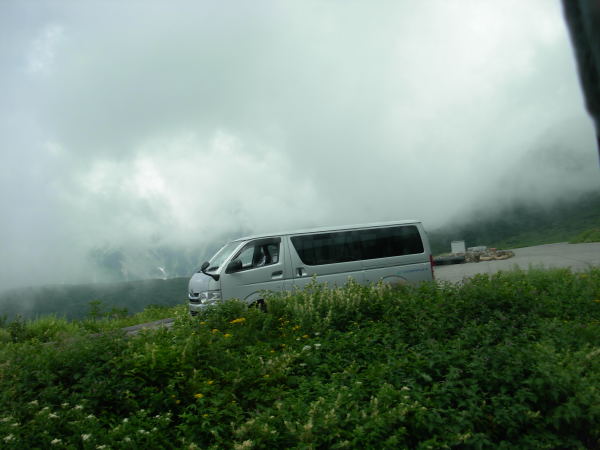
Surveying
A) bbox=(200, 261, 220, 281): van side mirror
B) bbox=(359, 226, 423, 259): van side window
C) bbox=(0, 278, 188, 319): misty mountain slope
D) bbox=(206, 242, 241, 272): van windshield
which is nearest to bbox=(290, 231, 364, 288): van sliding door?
bbox=(359, 226, 423, 259): van side window

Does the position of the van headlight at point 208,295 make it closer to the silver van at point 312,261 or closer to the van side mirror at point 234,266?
the silver van at point 312,261

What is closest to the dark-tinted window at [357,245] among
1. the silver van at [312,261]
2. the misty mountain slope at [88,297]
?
the silver van at [312,261]

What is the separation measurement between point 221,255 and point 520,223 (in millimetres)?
107287

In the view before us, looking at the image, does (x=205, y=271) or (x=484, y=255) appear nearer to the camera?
(x=205, y=271)

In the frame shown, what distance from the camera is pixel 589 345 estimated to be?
5.23m

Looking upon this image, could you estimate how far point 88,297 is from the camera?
6488cm

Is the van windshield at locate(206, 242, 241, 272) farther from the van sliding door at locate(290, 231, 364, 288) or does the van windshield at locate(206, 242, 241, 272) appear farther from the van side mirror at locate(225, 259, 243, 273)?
the van sliding door at locate(290, 231, 364, 288)

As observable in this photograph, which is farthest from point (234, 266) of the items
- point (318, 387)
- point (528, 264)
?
point (528, 264)

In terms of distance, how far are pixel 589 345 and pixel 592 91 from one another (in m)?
5.49

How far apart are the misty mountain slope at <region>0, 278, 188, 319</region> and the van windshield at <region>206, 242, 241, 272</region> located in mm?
3824

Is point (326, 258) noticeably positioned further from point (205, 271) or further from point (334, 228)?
point (205, 271)

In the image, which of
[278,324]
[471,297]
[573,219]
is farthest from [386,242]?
[573,219]

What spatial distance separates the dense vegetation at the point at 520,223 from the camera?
88438mm

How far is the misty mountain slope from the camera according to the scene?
517 inches
